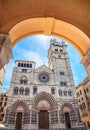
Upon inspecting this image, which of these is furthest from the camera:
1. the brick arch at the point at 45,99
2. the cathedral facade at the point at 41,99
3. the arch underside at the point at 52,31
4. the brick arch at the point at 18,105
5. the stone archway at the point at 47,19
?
the brick arch at the point at 45,99

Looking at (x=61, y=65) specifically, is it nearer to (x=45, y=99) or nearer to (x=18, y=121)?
(x=45, y=99)

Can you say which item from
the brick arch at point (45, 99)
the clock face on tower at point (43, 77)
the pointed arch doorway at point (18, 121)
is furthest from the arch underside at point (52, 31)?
the clock face on tower at point (43, 77)

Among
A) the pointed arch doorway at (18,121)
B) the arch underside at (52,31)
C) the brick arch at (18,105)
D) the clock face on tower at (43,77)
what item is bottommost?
the pointed arch doorway at (18,121)

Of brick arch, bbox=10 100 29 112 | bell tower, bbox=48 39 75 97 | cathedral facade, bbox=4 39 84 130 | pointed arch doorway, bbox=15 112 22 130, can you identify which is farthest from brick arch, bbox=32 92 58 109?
bell tower, bbox=48 39 75 97

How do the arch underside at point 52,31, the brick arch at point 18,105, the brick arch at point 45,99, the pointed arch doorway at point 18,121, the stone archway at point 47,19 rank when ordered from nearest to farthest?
the stone archway at point 47,19, the arch underside at point 52,31, the pointed arch doorway at point 18,121, the brick arch at point 18,105, the brick arch at point 45,99

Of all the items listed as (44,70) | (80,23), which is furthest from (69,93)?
(80,23)

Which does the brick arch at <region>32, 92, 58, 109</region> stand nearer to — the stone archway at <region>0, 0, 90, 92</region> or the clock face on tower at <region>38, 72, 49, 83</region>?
the clock face on tower at <region>38, 72, 49, 83</region>

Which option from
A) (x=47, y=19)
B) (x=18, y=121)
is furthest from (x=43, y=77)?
(x=47, y=19)

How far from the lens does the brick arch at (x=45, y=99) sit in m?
18.7

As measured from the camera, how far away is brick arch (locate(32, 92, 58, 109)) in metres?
18.7

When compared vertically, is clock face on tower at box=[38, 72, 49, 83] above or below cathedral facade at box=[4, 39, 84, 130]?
above

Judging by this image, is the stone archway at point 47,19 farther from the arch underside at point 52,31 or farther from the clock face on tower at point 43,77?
the clock face on tower at point 43,77

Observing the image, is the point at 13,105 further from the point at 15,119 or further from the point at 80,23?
the point at 80,23

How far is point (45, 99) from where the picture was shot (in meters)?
19.6
